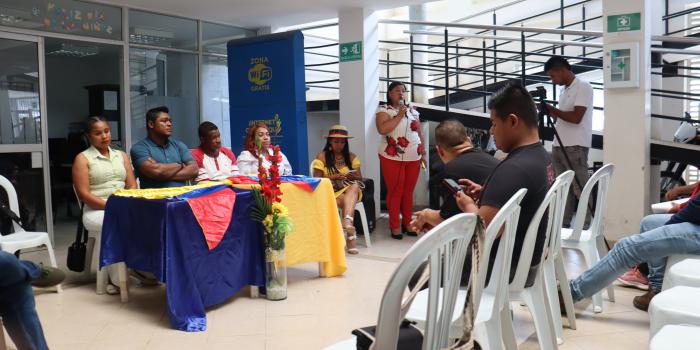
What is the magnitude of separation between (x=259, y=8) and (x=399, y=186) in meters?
2.76

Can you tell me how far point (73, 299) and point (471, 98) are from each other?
227 inches

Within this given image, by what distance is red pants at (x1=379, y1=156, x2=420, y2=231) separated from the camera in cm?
545

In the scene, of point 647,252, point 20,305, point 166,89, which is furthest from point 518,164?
point 166,89

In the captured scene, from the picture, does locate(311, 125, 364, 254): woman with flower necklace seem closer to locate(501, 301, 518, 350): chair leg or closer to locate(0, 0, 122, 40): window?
locate(501, 301, 518, 350): chair leg

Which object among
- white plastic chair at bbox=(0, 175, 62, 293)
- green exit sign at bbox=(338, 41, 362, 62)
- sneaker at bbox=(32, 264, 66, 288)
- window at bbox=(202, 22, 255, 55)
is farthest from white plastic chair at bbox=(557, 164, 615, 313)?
window at bbox=(202, 22, 255, 55)

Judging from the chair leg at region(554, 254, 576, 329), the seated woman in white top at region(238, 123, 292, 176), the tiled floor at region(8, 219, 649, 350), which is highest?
the seated woman in white top at region(238, 123, 292, 176)

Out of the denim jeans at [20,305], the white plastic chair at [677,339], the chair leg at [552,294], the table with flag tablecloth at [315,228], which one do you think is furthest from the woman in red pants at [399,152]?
the white plastic chair at [677,339]

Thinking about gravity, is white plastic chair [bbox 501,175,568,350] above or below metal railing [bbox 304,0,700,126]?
below

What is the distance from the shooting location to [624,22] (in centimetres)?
466

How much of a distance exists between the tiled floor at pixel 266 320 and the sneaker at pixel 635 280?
0.06 meters

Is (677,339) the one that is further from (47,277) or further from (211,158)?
(211,158)

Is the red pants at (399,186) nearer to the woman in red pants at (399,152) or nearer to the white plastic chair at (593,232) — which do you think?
the woman in red pants at (399,152)

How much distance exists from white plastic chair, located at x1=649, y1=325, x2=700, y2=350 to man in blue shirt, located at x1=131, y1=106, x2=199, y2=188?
131 inches

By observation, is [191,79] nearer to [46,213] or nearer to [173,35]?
[173,35]
